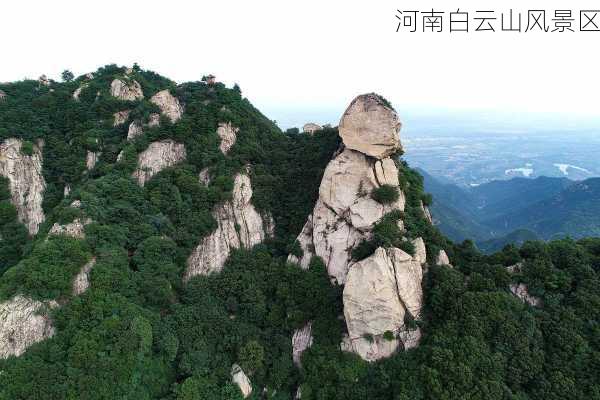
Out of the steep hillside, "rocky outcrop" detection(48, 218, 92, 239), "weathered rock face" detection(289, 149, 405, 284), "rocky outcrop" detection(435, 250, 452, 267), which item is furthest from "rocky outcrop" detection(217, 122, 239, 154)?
the steep hillside

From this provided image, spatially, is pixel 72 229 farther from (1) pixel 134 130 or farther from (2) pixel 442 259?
(2) pixel 442 259

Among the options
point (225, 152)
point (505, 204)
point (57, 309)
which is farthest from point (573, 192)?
point (57, 309)

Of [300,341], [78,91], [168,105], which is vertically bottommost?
[300,341]

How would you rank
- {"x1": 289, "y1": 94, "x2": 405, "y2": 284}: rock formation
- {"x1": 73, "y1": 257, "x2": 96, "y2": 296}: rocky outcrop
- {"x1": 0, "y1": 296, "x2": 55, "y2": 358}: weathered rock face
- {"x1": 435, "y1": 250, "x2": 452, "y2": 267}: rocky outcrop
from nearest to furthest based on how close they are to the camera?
{"x1": 0, "y1": 296, "x2": 55, "y2": 358}: weathered rock face, {"x1": 73, "y1": 257, "x2": 96, "y2": 296}: rocky outcrop, {"x1": 435, "y1": 250, "x2": 452, "y2": 267}: rocky outcrop, {"x1": 289, "y1": 94, "x2": 405, "y2": 284}: rock formation

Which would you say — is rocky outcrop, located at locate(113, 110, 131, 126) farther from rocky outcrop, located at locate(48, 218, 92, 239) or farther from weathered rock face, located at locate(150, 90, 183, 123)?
rocky outcrop, located at locate(48, 218, 92, 239)

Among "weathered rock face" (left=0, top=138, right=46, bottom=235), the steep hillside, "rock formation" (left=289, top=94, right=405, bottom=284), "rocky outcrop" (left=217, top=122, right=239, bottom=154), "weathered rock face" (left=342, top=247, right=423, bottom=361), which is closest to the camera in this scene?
"weathered rock face" (left=342, top=247, right=423, bottom=361)

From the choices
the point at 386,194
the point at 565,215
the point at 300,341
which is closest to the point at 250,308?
the point at 300,341
